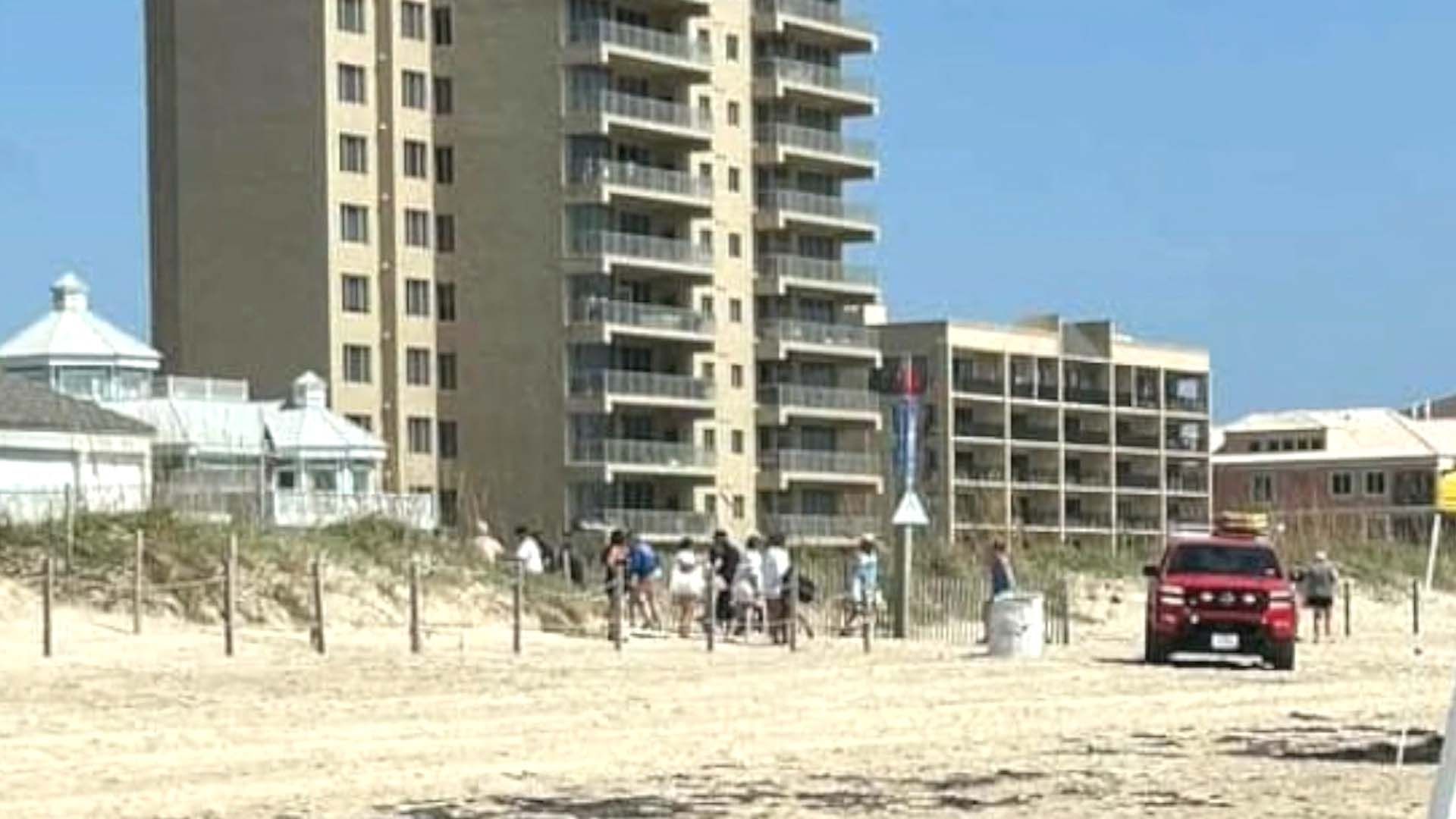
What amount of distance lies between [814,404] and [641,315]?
34.6 ft

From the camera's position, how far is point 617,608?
121 ft

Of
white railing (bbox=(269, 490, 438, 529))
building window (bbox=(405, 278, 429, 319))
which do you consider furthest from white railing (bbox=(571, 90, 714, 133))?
white railing (bbox=(269, 490, 438, 529))

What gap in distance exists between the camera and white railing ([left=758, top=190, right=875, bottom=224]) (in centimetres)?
9800

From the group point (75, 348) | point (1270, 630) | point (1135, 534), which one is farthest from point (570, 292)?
point (1270, 630)

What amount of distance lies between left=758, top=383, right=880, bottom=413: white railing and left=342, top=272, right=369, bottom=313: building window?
51.8 feet

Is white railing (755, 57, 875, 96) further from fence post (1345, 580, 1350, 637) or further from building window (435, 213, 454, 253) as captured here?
fence post (1345, 580, 1350, 637)

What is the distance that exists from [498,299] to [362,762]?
72199 millimetres

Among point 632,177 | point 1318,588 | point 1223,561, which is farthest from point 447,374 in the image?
point 1223,561

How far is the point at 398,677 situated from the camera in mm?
29391

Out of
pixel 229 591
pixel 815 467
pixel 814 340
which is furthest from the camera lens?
pixel 814 340

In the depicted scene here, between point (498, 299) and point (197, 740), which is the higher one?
point (498, 299)

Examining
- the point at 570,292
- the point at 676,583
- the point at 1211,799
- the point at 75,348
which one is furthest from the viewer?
the point at 570,292

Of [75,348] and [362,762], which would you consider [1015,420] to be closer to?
[75,348]

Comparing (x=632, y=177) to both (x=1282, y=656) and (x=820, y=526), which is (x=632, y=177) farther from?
(x=1282, y=656)
